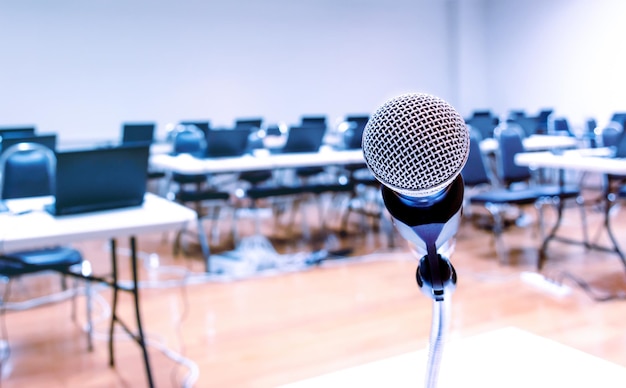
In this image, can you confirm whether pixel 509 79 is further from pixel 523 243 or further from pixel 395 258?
pixel 395 258

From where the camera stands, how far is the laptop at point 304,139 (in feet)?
14.0

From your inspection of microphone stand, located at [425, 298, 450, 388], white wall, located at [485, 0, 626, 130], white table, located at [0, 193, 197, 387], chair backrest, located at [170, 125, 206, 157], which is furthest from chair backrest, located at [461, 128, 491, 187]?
white wall, located at [485, 0, 626, 130]

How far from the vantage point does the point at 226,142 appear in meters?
4.08

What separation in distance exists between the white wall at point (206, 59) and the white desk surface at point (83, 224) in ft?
16.5

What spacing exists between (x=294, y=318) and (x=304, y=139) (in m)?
1.69

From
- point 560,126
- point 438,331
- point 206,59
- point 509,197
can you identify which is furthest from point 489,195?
point 206,59

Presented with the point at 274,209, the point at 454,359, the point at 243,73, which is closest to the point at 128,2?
the point at 243,73

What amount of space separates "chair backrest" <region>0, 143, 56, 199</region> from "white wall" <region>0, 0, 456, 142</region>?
13.6 ft

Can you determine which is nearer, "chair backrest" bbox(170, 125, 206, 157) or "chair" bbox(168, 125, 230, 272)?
"chair" bbox(168, 125, 230, 272)

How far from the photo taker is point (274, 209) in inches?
239

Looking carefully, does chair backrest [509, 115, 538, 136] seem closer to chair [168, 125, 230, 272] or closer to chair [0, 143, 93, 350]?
chair [168, 125, 230, 272]

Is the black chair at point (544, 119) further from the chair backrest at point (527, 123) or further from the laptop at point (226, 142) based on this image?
the laptop at point (226, 142)

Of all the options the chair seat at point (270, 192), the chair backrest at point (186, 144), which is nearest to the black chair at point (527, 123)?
the chair seat at point (270, 192)

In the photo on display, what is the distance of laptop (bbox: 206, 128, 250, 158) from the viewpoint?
4.02 m
